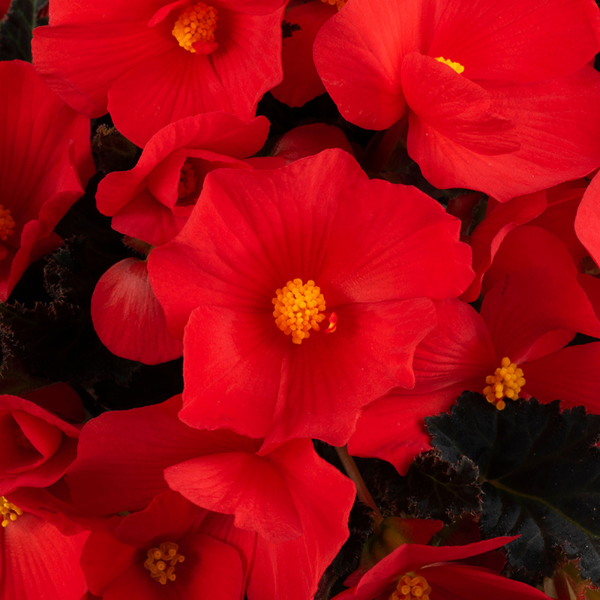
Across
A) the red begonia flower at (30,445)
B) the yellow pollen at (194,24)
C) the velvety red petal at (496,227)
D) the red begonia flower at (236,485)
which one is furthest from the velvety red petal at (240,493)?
the yellow pollen at (194,24)

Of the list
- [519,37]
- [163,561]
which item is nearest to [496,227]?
[519,37]

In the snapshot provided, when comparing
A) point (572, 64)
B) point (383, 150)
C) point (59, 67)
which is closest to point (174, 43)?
point (59, 67)

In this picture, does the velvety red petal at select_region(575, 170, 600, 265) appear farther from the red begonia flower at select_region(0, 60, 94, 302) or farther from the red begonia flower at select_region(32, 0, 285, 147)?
the red begonia flower at select_region(0, 60, 94, 302)

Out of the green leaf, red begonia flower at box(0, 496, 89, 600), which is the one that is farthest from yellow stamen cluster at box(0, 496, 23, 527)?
the green leaf

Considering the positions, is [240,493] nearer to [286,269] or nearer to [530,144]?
[286,269]

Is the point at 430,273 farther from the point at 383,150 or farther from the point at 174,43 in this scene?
the point at 174,43

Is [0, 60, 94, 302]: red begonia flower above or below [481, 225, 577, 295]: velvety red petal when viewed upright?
above

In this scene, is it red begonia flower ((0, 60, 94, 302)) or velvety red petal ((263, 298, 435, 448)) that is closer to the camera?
velvety red petal ((263, 298, 435, 448))

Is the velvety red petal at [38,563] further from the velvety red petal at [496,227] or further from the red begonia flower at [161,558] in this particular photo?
the velvety red petal at [496,227]
